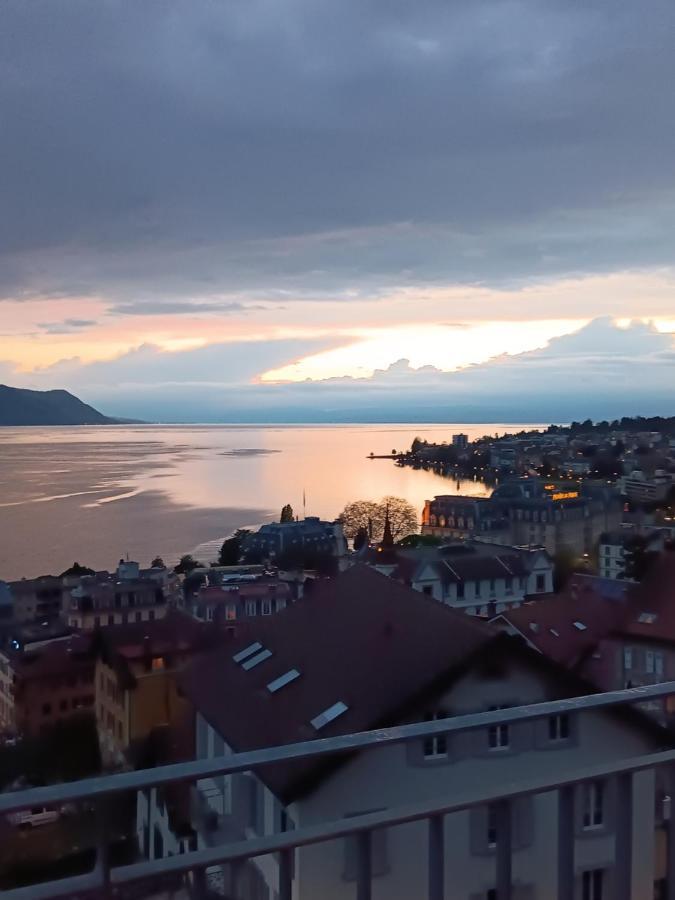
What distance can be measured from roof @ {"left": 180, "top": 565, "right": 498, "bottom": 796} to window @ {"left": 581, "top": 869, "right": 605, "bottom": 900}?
1.45 feet

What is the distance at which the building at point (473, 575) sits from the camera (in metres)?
3.38

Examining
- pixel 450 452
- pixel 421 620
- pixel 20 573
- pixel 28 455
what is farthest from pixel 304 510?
pixel 28 455

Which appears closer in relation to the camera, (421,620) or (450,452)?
(421,620)

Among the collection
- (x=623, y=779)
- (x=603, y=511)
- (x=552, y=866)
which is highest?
(x=623, y=779)

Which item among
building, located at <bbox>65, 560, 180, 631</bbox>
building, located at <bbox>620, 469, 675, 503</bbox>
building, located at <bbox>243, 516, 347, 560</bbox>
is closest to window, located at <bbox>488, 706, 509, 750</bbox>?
building, located at <bbox>65, 560, 180, 631</bbox>

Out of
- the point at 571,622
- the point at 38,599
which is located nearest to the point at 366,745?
the point at 571,622

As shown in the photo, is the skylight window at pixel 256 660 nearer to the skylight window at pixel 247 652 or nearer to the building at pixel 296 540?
the skylight window at pixel 247 652

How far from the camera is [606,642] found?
6.46 feet

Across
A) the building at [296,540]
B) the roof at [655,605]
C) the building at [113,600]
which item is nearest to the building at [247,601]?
the building at [113,600]

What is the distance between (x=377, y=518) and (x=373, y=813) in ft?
62.9

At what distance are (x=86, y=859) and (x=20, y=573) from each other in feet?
56.7

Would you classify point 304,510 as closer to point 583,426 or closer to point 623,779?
point 623,779

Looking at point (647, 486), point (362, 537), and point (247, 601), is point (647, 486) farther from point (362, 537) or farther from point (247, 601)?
point (247, 601)

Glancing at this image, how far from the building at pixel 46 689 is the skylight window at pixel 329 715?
1.50 metres
